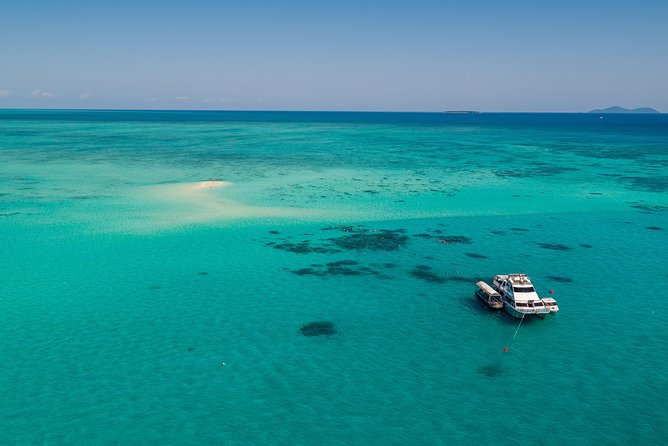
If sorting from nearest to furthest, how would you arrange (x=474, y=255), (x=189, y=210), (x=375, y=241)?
(x=474, y=255) → (x=375, y=241) → (x=189, y=210)

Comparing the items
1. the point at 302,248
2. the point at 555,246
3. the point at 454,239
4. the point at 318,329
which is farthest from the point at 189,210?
the point at 555,246

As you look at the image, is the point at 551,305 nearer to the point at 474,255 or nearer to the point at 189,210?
the point at 474,255

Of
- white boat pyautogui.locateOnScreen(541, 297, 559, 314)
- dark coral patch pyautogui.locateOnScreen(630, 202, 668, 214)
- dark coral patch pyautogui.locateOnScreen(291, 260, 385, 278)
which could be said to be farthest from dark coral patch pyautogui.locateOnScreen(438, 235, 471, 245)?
dark coral patch pyautogui.locateOnScreen(630, 202, 668, 214)

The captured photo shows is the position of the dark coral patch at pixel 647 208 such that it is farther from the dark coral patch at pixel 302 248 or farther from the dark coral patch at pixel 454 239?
the dark coral patch at pixel 302 248

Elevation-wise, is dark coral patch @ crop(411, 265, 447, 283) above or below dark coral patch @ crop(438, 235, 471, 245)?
below

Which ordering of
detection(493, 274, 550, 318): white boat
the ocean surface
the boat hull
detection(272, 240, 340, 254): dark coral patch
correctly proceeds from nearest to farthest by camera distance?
the ocean surface → detection(493, 274, 550, 318): white boat → the boat hull → detection(272, 240, 340, 254): dark coral patch

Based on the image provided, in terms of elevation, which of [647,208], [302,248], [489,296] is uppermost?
[647,208]

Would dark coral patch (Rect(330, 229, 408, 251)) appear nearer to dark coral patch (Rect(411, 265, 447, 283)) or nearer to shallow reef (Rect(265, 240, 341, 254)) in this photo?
shallow reef (Rect(265, 240, 341, 254))
